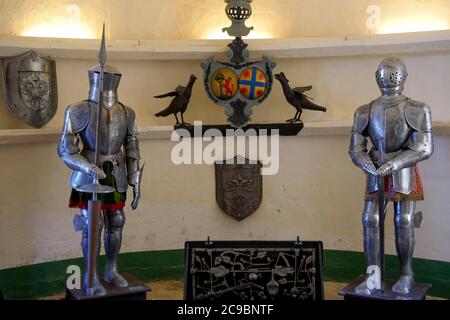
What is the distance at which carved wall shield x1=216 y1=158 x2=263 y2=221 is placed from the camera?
5477 mm

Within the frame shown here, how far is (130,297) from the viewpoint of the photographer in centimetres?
452

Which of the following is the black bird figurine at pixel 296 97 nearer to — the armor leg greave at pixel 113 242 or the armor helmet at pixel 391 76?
the armor helmet at pixel 391 76

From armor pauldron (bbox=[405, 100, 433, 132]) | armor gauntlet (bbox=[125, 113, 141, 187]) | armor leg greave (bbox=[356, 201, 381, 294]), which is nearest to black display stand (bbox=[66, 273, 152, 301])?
armor gauntlet (bbox=[125, 113, 141, 187])

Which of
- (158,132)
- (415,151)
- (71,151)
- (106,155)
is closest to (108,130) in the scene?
(106,155)

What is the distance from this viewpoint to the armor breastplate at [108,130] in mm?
4445

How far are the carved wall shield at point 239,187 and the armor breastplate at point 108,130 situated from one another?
1.14m

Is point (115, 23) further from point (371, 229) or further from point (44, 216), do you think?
point (371, 229)

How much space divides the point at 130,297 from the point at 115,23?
2109 mm

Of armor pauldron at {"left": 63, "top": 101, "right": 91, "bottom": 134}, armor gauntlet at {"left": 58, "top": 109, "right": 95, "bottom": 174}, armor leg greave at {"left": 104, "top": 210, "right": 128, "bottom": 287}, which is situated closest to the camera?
armor gauntlet at {"left": 58, "top": 109, "right": 95, "bottom": 174}

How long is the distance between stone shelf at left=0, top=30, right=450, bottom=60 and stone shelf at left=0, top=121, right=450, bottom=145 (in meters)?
0.52

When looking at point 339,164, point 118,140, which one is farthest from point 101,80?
point 339,164

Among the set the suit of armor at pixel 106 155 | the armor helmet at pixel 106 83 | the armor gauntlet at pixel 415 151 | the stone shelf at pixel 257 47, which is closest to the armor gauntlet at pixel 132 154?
the suit of armor at pixel 106 155

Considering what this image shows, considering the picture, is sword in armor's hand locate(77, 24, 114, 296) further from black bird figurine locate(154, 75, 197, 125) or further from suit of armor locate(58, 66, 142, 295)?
black bird figurine locate(154, 75, 197, 125)

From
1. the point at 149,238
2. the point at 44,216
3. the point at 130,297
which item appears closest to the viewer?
the point at 130,297
